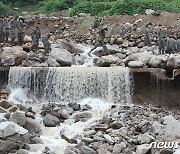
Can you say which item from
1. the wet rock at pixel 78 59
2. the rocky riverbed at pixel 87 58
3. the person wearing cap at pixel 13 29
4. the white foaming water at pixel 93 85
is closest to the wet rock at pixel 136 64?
the rocky riverbed at pixel 87 58

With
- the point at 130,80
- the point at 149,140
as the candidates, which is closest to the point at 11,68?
the point at 130,80

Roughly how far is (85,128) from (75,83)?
3237 mm

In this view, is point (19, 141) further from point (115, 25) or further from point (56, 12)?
point (56, 12)

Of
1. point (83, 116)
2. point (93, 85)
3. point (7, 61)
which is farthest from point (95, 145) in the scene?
point (7, 61)

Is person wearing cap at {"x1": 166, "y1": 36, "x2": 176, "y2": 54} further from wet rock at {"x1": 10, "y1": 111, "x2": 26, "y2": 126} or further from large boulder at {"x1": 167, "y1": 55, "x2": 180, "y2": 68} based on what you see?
wet rock at {"x1": 10, "y1": 111, "x2": 26, "y2": 126}

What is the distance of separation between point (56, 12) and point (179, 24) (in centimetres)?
927

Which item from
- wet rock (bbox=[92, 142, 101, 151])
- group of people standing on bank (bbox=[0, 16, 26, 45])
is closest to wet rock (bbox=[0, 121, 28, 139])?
wet rock (bbox=[92, 142, 101, 151])

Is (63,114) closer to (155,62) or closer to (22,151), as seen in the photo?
(22,151)

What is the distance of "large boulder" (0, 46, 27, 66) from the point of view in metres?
16.6

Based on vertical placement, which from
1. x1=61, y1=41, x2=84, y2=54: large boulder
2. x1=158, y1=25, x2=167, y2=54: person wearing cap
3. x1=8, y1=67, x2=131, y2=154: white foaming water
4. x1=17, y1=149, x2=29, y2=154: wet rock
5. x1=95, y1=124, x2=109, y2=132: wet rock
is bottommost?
x1=17, y1=149, x2=29, y2=154: wet rock

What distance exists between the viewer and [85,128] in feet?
42.0

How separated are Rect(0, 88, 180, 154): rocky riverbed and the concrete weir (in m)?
0.42

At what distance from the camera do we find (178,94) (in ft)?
50.3

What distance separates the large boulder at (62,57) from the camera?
675 inches
